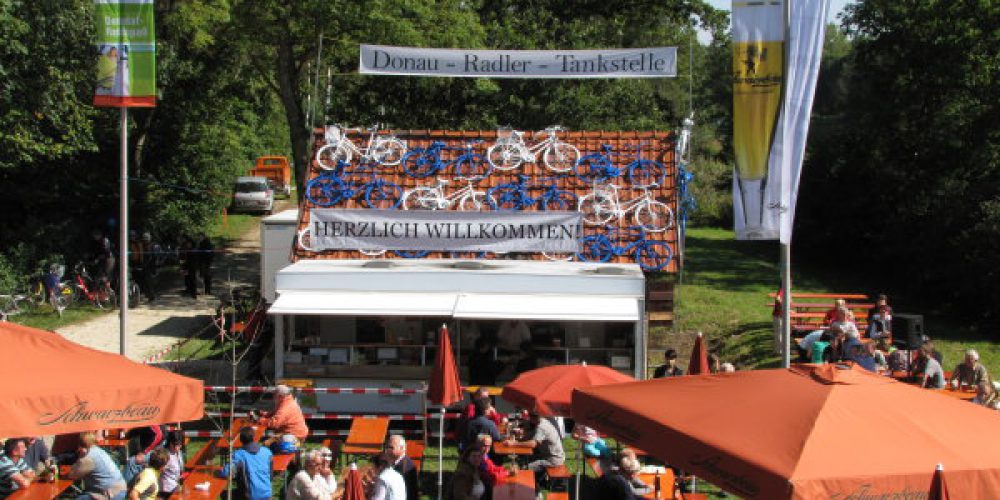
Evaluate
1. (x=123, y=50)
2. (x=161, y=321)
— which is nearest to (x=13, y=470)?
(x=123, y=50)

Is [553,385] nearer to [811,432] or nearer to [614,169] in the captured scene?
[811,432]

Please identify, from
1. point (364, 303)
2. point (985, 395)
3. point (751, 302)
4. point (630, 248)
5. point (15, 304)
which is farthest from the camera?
point (751, 302)

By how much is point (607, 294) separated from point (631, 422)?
7.48 m

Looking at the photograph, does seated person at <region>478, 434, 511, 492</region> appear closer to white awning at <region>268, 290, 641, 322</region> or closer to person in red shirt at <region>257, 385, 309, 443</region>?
person in red shirt at <region>257, 385, 309, 443</region>

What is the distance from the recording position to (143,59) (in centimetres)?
1359

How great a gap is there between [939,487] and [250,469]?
21.3 ft

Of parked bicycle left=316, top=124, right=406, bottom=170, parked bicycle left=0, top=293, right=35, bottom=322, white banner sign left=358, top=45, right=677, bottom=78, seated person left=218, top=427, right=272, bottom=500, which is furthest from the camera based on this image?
parked bicycle left=0, top=293, right=35, bottom=322

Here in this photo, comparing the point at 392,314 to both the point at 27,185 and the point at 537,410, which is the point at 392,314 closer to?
the point at 537,410

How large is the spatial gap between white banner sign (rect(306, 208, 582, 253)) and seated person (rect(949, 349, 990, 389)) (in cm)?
614

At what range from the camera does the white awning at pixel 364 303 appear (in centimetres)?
1465

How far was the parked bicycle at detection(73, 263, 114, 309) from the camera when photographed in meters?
24.4

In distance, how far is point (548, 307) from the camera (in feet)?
48.8

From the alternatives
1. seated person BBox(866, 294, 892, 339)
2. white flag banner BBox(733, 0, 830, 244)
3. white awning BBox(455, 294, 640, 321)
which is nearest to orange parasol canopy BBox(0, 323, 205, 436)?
white flag banner BBox(733, 0, 830, 244)

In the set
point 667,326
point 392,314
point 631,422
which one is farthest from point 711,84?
point 631,422
